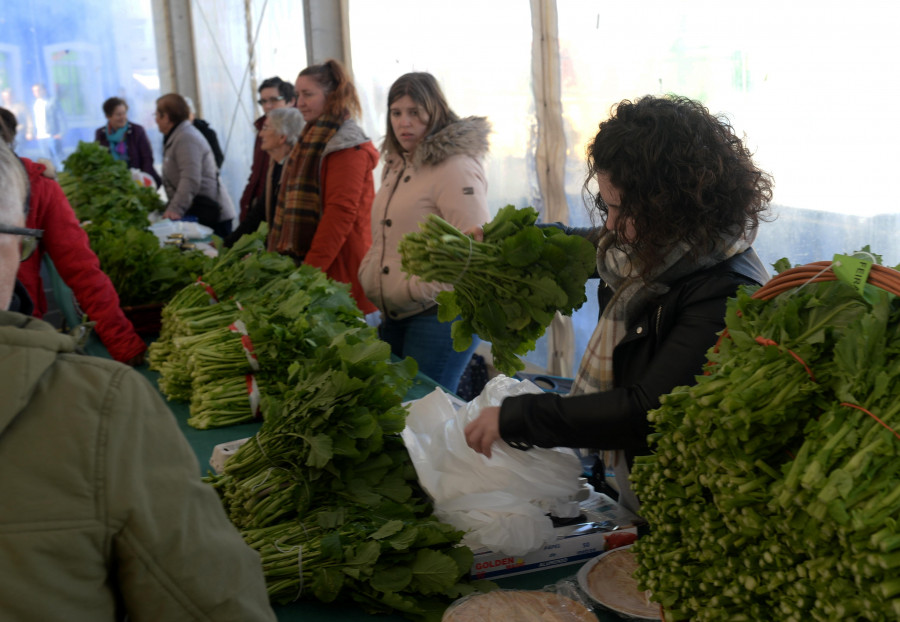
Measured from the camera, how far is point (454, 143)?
3150 millimetres

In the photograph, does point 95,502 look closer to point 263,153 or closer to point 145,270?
point 145,270

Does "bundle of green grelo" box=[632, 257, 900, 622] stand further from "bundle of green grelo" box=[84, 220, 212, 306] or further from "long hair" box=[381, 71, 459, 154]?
"bundle of green grelo" box=[84, 220, 212, 306]

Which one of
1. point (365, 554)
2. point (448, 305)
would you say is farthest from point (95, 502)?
point (448, 305)

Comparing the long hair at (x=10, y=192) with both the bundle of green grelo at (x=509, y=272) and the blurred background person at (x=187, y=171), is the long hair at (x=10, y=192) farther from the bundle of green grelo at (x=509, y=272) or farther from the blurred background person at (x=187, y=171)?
the blurred background person at (x=187, y=171)

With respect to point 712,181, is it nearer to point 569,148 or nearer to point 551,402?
point 551,402

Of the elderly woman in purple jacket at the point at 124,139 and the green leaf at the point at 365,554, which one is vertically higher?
the elderly woman in purple jacket at the point at 124,139

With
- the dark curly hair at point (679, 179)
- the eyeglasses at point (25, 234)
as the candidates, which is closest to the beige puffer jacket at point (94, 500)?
the eyeglasses at point (25, 234)

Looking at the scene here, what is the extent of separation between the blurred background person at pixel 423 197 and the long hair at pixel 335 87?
2.04ft

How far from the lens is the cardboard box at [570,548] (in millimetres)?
1619

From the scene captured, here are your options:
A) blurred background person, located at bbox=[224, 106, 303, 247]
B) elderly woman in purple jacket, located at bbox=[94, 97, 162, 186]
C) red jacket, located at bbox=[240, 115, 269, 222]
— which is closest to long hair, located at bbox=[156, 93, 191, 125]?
red jacket, located at bbox=[240, 115, 269, 222]

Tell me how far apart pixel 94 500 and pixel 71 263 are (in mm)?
2353

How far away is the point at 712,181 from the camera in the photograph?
Result: 1.58 metres

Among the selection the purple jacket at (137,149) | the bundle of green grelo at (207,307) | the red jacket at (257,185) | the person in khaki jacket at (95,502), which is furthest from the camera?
the purple jacket at (137,149)

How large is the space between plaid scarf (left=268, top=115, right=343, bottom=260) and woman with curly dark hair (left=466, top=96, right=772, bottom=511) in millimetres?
2423
